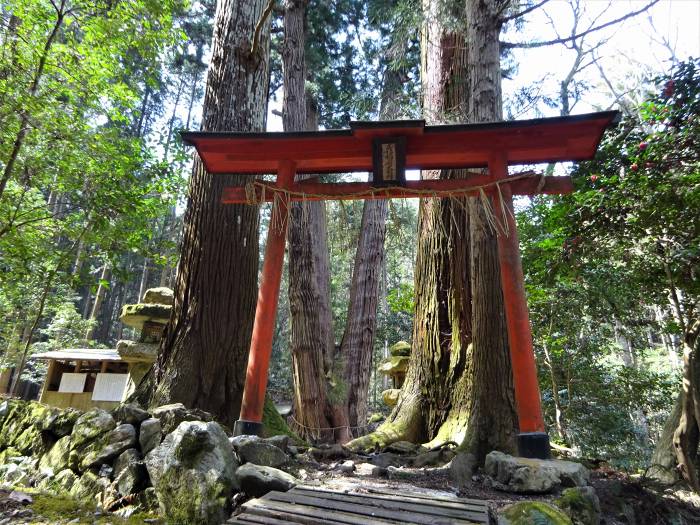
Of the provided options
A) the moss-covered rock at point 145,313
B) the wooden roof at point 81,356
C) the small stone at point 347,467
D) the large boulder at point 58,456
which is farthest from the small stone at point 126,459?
the wooden roof at point 81,356

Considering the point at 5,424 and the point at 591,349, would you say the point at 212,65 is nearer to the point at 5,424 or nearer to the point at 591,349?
the point at 5,424

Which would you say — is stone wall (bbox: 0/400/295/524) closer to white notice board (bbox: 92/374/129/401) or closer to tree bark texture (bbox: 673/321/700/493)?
tree bark texture (bbox: 673/321/700/493)

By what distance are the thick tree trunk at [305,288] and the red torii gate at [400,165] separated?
3.51 meters

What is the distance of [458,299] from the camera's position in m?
4.90

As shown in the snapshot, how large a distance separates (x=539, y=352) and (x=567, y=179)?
5754mm

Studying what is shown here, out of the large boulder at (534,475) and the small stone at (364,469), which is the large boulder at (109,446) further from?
the large boulder at (534,475)

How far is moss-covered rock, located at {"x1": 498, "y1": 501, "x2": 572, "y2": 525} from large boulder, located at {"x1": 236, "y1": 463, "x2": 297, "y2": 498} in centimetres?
114

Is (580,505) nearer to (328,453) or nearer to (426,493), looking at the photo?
(426,493)

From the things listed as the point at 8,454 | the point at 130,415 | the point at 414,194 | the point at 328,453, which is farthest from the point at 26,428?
the point at 414,194

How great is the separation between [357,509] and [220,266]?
239 cm

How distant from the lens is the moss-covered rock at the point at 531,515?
197 centimetres

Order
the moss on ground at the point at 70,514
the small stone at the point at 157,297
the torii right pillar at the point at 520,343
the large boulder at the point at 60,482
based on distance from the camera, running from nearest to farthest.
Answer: the moss on ground at the point at 70,514 → the large boulder at the point at 60,482 → the torii right pillar at the point at 520,343 → the small stone at the point at 157,297

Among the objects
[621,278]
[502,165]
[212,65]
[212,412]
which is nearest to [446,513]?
[212,412]

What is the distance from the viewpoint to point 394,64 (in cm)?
680
